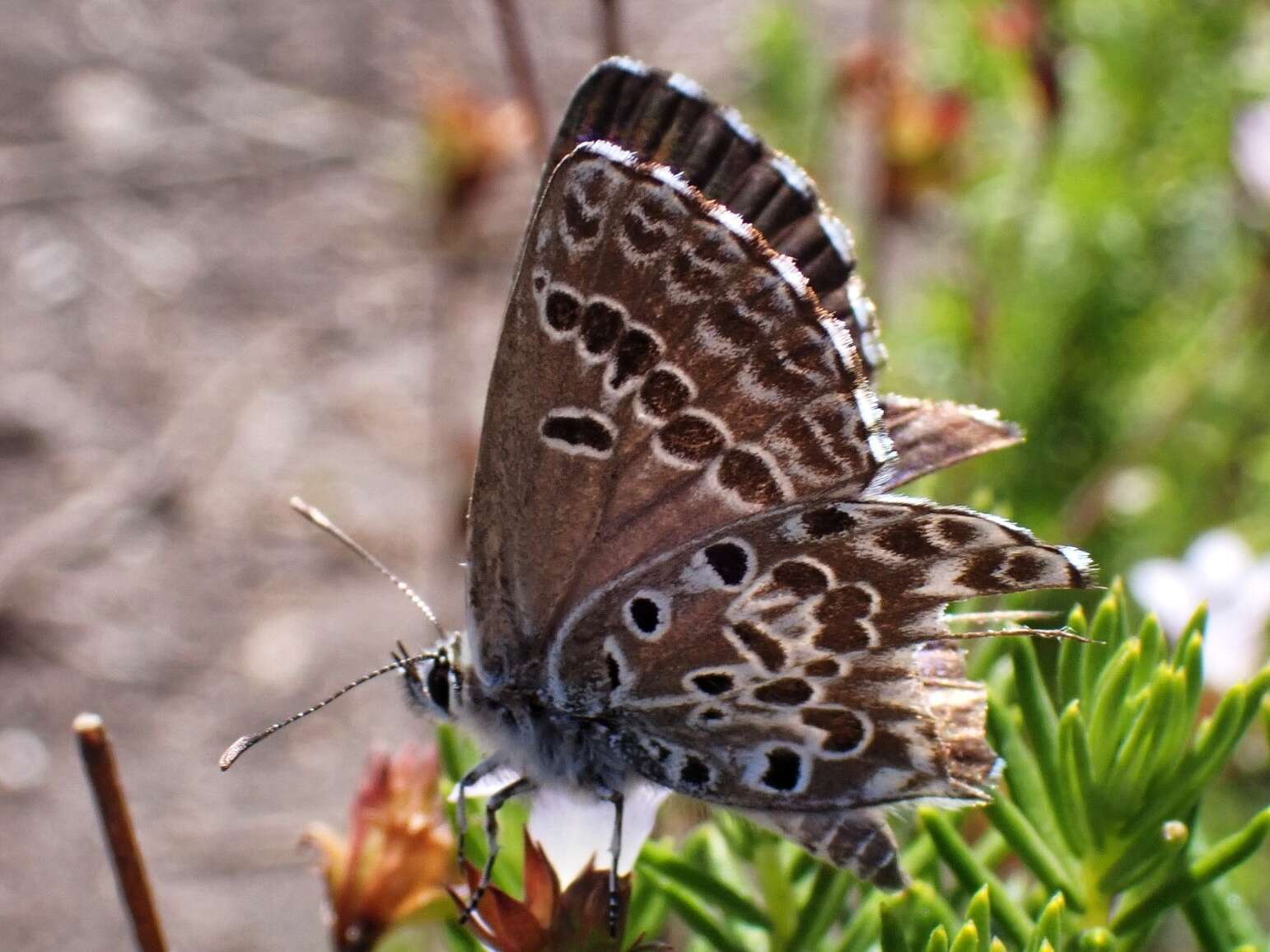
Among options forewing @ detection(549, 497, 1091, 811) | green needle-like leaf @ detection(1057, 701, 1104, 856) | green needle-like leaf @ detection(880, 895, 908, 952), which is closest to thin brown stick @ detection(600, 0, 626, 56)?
forewing @ detection(549, 497, 1091, 811)

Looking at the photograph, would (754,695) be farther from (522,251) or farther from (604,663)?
(522,251)

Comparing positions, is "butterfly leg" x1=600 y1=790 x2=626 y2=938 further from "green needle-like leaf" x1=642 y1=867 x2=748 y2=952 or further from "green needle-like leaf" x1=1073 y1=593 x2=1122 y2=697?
"green needle-like leaf" x1=1073 y1=593 x2=1122 y2=697

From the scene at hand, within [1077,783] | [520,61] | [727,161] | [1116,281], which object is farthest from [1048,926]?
[1116,281]

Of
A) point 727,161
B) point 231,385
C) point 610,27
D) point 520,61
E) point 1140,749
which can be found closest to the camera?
point 1140,749

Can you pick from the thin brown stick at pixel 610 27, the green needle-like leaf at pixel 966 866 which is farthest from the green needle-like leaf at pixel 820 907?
the thin brown stick at pixel 610 27

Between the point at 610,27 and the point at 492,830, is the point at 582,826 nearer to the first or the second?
the point at 492,830

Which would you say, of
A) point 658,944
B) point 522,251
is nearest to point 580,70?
point 522,251

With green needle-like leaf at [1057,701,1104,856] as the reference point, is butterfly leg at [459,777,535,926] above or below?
below
